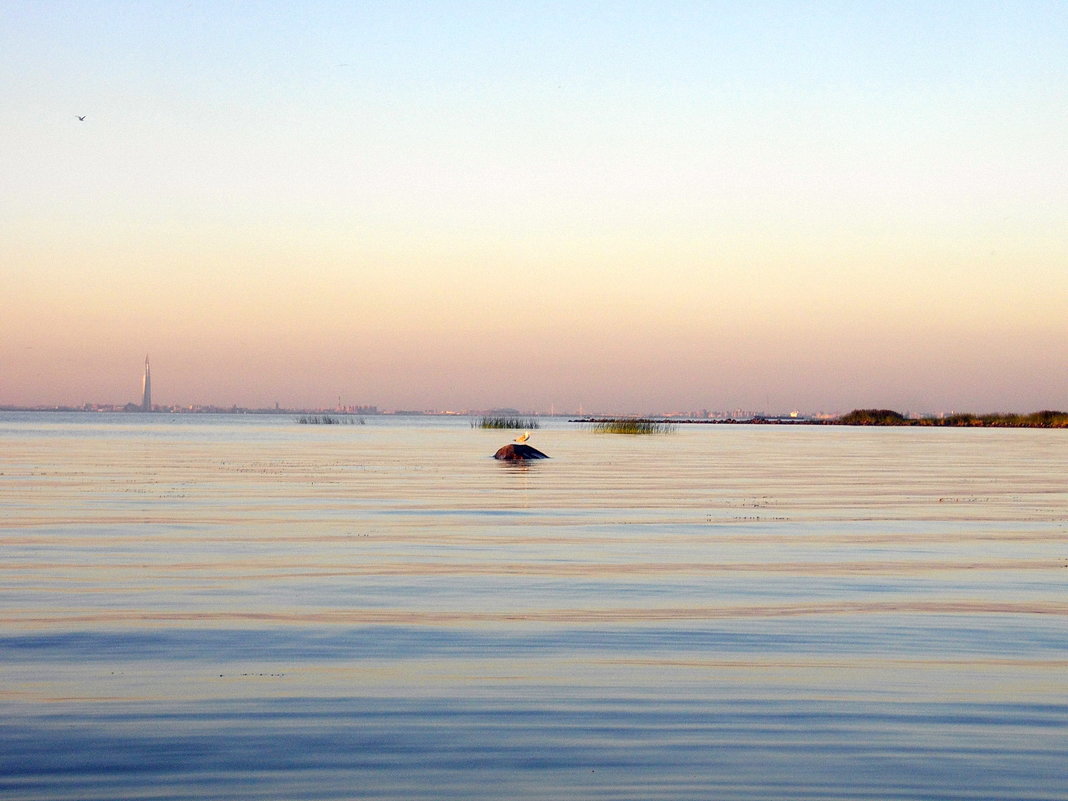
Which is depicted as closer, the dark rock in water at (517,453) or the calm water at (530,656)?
the calm water at (530,656)

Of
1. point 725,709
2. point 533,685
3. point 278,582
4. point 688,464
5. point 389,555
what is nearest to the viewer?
point 725,709

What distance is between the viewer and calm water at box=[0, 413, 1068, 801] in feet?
25.2

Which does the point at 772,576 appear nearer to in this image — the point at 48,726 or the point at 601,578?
the point at 601,578

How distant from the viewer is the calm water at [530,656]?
7680mm

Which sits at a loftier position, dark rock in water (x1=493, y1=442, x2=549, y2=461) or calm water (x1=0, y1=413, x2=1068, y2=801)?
dark rock in water (x1=493, y1=442, x2=549, y2=461)

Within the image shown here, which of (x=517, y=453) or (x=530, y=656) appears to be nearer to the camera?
(x=530, y=656)

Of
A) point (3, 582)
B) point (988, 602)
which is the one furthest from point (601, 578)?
point (3, 582)

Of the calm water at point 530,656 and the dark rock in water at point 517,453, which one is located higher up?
the dark rock in water at point 517,453

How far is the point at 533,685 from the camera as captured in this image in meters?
10.0

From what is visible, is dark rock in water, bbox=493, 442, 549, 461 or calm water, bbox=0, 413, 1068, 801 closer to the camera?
calm water, bbox=0, 413, 1068, 801

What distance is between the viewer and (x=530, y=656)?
36.8ft

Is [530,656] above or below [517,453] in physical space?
below

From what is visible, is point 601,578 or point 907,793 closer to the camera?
point 907,793

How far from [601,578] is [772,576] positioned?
2.59 meters
